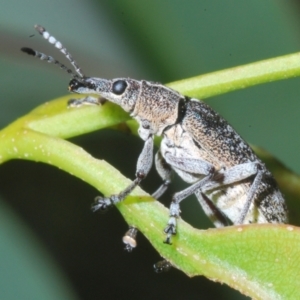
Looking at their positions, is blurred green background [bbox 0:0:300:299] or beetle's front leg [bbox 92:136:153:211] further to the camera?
blurred green background [bbox 0:0:300:299]

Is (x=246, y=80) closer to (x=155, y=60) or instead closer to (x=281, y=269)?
(x=281, y=269)

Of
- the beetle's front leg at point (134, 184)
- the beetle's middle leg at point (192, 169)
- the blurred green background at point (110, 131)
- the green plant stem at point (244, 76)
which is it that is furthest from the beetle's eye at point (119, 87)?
the blurred green background at point (110, 131)

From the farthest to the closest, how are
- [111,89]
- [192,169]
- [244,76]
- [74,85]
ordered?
[192,169] → [111,89] → [74,85] → [244,76]

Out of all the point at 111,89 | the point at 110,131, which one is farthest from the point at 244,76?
the point at 110,131

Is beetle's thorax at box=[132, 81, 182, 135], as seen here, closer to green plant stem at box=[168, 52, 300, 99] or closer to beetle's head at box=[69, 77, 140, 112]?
beetle's head at box=[69, 77, 140, 112]

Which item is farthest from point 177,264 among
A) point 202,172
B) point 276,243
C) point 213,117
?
point 213,117

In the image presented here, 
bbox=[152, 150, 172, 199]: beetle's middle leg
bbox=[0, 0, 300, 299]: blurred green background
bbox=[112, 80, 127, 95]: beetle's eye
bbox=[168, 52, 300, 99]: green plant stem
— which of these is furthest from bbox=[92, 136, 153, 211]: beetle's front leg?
bbox=[0, 0, 300, 299]: blurred green background

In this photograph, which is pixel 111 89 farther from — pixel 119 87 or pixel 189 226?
pixel 189 226

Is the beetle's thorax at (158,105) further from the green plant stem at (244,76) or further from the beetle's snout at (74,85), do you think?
the green plant stem at (244,76)
